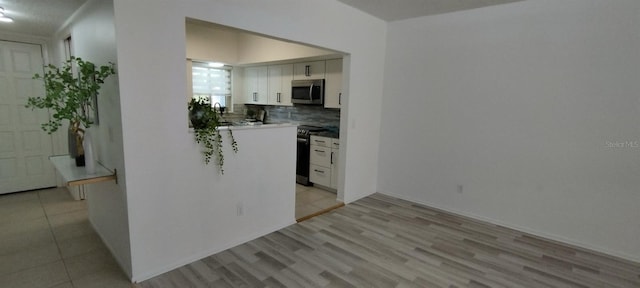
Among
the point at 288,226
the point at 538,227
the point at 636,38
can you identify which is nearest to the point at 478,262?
the point at 538,227

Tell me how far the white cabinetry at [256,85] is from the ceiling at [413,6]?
2.45 m

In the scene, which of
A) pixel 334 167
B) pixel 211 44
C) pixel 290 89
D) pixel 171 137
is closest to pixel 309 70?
pixel 290 89

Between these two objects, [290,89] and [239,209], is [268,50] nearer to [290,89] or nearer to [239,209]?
[290,89]

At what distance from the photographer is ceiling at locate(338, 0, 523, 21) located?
3.33 m

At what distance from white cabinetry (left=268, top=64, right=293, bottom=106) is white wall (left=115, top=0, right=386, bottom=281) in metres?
1.93

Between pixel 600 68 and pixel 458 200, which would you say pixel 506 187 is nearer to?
pixel 458 200

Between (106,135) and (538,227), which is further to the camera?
(538,227)

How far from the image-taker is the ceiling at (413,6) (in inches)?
131

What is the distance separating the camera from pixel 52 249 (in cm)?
279

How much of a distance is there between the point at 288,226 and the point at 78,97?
222 cm

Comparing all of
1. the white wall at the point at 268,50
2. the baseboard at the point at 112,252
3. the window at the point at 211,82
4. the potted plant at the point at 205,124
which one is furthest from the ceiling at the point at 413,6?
the baseboard at the point at 112,252

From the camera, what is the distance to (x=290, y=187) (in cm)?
341

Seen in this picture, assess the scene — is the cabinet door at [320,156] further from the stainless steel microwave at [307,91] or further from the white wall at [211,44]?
the white wall at [211,44]

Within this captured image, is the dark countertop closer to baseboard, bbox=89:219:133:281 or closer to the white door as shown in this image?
baseboard, bbox=89:219:133:281
